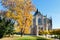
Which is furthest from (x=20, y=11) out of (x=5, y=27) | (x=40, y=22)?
(x=40, y=22)

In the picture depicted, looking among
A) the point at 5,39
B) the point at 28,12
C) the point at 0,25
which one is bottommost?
the point at 5,39

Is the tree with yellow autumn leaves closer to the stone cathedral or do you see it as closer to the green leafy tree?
the green leafy tree

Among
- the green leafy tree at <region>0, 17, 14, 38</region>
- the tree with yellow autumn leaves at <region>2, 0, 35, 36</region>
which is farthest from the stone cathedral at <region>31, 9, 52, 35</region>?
the green leafy tree at <region>0, 17, 14, 38</region>

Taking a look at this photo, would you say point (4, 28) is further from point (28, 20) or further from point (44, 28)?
point (44, 28)

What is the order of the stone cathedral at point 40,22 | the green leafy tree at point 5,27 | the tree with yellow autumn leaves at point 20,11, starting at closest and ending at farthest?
the green leafy tree at point 5,27 < the tree with yellow autumn leaves at point 20,11 < the stone cathedral at point 40,22

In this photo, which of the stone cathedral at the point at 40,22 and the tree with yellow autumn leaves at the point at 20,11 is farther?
the stone cathedral at the point at 40,22

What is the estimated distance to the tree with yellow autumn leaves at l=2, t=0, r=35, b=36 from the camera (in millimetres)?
45459

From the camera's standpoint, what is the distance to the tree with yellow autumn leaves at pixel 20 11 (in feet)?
149

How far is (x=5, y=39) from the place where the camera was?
41.1m

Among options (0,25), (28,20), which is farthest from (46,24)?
(0,25)

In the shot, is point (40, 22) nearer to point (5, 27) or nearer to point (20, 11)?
point (20, 11)

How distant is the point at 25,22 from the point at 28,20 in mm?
1073

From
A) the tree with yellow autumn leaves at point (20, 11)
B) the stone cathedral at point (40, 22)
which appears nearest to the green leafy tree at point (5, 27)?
the tree with yellow autumn leaves at point (20, 11)

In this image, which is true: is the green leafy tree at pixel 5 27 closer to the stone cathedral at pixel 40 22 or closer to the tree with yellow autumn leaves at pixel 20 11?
the tree with yellow autumn leaves at pixel 20 11
